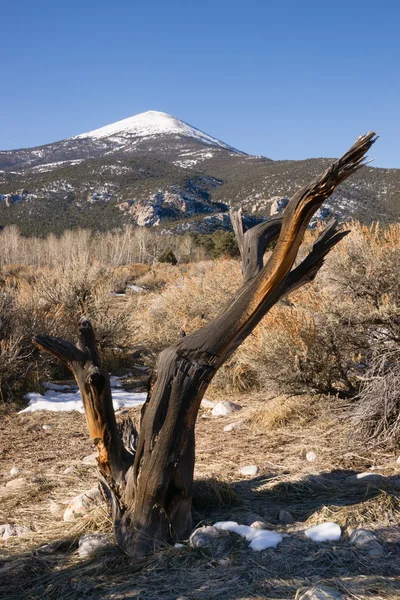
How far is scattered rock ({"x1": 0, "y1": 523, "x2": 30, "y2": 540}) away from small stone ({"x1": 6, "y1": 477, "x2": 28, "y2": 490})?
890mm

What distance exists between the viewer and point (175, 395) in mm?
3137

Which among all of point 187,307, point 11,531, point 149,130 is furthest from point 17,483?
point 149,130

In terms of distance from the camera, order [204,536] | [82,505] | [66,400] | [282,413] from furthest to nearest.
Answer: [66,400] → [282,413] → [82,505] → [204,536]

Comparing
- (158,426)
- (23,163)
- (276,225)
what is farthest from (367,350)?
(23,163)

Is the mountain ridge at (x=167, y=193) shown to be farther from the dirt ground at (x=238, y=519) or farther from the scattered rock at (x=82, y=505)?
the scattered rock at (x=82, y=505)

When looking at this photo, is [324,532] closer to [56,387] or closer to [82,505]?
[82,505]

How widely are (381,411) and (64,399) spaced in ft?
14.4

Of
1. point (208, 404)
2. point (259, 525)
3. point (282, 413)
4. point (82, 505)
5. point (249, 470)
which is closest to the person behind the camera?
point (259, 525)

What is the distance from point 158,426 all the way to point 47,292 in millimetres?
7674

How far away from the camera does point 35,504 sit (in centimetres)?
407

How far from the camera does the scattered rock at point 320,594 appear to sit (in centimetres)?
239

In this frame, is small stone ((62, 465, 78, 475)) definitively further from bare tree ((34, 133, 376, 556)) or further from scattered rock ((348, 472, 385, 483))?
scattered rock ((348, 472, 385, 483))

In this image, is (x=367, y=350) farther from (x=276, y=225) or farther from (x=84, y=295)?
(x=84, y=295)

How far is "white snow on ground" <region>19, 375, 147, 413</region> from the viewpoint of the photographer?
7074mm
